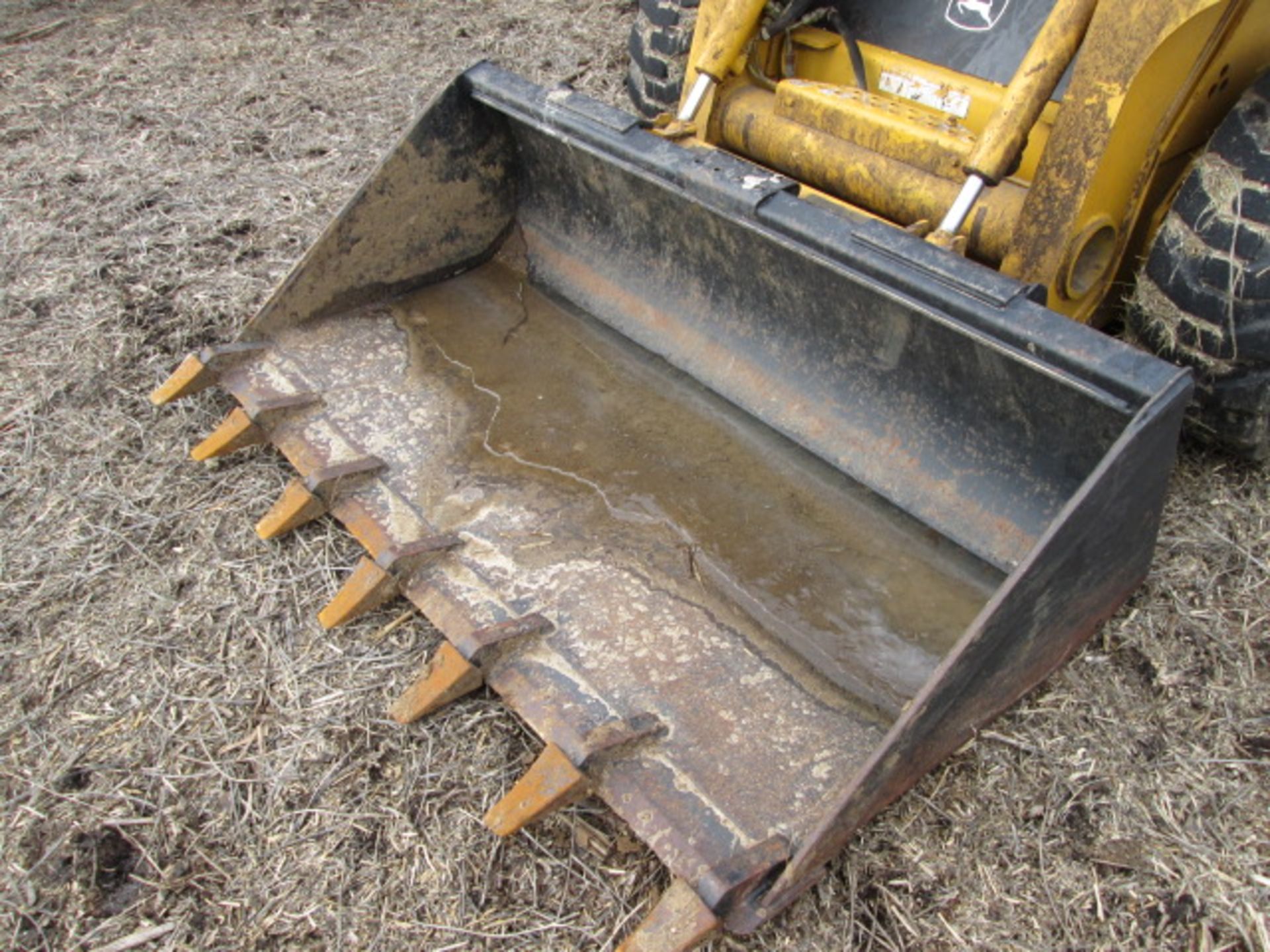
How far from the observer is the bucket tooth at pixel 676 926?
5.62 ft

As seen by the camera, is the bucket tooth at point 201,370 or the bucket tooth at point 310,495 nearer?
the bucket tooth at point 310,495

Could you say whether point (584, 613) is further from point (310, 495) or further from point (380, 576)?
point (310, 495)

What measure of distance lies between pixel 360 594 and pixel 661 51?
214 centimetres

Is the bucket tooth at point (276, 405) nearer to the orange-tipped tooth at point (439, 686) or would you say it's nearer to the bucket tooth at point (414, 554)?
the bucket tooth at point (414, 554)

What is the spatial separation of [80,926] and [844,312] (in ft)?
6.84

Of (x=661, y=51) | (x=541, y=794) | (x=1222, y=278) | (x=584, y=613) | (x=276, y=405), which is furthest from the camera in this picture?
(x=661, y=51)

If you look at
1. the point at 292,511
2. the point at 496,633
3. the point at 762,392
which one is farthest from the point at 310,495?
the point at 762,392

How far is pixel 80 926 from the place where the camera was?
193cm

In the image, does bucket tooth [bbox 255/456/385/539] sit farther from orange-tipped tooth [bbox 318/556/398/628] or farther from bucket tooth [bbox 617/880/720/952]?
bucket tooth [bbox 617/880/720/952]

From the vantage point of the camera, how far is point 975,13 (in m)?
2.88

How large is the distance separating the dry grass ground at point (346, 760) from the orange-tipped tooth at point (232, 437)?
0.35 ft

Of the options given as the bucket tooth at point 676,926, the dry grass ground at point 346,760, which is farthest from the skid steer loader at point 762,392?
the dry grass ground at point 346,760

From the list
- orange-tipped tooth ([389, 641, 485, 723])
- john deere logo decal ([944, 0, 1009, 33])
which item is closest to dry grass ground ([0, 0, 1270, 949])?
orange-tipped tooth ([389, 641, 485, 723])

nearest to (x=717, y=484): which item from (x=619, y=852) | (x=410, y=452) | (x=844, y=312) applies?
(x=844, y=312)
